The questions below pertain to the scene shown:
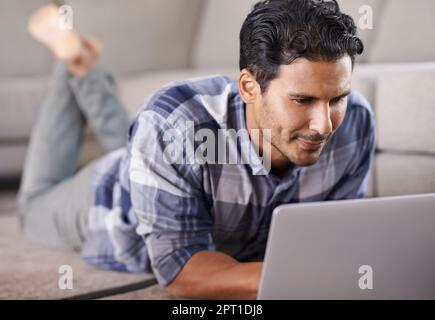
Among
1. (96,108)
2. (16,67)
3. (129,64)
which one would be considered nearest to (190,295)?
(96,108)

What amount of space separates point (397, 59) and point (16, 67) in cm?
161

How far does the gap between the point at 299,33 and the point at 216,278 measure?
1.10ft

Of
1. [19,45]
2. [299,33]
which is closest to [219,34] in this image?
[299,33]

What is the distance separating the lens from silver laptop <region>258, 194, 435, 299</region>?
2.39 ft

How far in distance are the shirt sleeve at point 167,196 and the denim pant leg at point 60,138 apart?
0.47 metres

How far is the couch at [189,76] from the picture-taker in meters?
1.05

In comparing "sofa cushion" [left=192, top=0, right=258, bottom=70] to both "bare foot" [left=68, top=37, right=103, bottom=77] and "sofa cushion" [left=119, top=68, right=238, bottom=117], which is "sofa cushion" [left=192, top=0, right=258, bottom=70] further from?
"bare foot" [left=68, top=37, right=103, bottom=77]

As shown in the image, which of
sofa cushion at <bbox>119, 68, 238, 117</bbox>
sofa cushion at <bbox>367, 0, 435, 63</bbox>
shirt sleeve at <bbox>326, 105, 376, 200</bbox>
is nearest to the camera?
sofa cushion at <bbox>367, 0, 435, 63</bbox>

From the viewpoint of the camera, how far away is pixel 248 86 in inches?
37.6

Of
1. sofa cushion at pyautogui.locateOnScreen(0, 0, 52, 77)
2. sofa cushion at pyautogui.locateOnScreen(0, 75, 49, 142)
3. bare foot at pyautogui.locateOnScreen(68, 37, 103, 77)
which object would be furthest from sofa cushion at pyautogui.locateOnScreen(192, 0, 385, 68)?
sofa cushion at pyautogui.locateOnScreen(0, 0, 52, 77)

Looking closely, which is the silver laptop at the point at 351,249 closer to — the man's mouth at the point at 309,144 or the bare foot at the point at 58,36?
the man's mouth at the point at 309,144

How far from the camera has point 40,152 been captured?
1587 millimetres

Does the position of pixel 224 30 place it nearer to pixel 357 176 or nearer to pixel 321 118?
pixel 357 176

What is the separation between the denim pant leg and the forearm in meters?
0.52
